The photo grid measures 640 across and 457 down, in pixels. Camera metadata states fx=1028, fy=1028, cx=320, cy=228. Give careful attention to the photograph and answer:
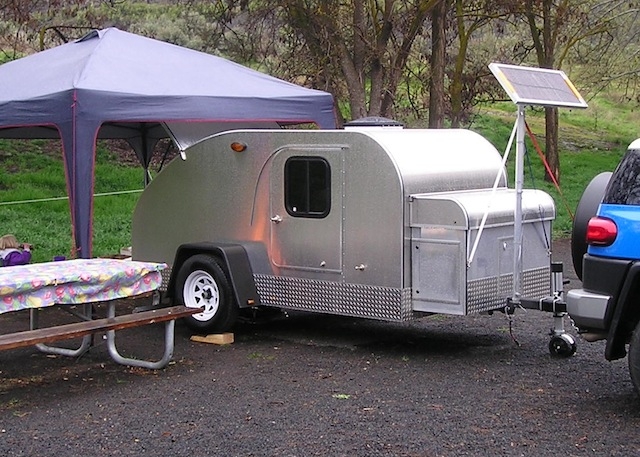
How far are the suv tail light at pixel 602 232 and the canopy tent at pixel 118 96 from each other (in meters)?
4.55

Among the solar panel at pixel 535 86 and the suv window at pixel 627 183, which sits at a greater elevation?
the solar panel at pixel 535 86

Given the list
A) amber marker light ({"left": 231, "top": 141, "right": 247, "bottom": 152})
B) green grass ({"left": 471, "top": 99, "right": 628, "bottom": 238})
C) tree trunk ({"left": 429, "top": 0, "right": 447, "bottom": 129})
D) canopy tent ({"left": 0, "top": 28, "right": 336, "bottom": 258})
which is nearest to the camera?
canopy tent ({"left": 0, "top": 28, "right": 336, "bottom": 258})

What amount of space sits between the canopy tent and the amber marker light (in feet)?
2.10

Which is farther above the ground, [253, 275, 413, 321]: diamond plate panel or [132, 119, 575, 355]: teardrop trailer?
[132, 119, 575, 355]: teardrop trailer

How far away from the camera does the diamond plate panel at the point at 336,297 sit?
8508 millimetres

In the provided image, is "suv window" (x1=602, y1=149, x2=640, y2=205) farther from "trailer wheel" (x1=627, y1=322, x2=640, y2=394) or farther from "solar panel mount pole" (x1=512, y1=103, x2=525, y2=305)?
"solar panel mount pole" (x1=512, y1=103, x2=525, y2=305)

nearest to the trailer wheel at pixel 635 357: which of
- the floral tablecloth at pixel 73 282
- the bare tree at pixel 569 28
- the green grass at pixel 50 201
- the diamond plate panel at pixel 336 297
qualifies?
the diamond plate panel at pixel 336 297

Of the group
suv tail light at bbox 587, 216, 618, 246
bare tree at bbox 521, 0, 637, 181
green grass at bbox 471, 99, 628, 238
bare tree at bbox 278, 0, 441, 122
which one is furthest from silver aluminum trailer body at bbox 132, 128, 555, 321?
bare tree at bbox 521, 0, 637, 181

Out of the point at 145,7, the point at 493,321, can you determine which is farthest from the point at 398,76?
the point at 145,7

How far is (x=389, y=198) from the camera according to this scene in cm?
854

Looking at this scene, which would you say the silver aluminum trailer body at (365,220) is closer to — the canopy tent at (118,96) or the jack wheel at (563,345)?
the jack wheel at (563,345)

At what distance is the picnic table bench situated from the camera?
23.3 feet

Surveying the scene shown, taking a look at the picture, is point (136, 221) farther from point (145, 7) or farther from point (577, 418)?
point (145, 7)

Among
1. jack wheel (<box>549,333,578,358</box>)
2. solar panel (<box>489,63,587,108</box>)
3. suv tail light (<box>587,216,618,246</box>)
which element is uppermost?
solar panel (<box>489,63,587,108</box>)
